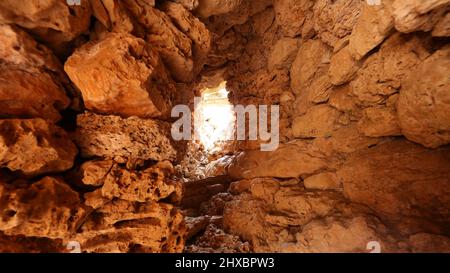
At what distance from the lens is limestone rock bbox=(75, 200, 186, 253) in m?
2.78

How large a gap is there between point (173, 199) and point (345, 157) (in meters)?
3.21

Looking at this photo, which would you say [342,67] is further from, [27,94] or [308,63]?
[27,94]

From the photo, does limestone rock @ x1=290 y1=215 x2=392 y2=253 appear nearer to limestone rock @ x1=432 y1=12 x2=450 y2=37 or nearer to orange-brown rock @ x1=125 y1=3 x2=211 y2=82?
limestone rock @ x1=432 y1=12 x2=450 y2=37

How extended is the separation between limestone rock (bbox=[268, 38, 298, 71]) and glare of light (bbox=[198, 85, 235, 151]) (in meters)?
3.01

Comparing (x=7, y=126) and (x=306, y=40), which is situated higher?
(x=306, y=40)

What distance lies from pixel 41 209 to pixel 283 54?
5.22m

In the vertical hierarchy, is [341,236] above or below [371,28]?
below

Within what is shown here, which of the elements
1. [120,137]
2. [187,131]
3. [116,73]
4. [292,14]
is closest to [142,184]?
[120,137]

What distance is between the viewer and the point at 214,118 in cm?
953

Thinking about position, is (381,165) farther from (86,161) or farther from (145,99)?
(86,161)

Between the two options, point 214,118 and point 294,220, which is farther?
point 214,118

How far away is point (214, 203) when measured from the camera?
5266 mm

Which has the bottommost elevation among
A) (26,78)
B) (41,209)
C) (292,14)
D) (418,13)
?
(41,209)
